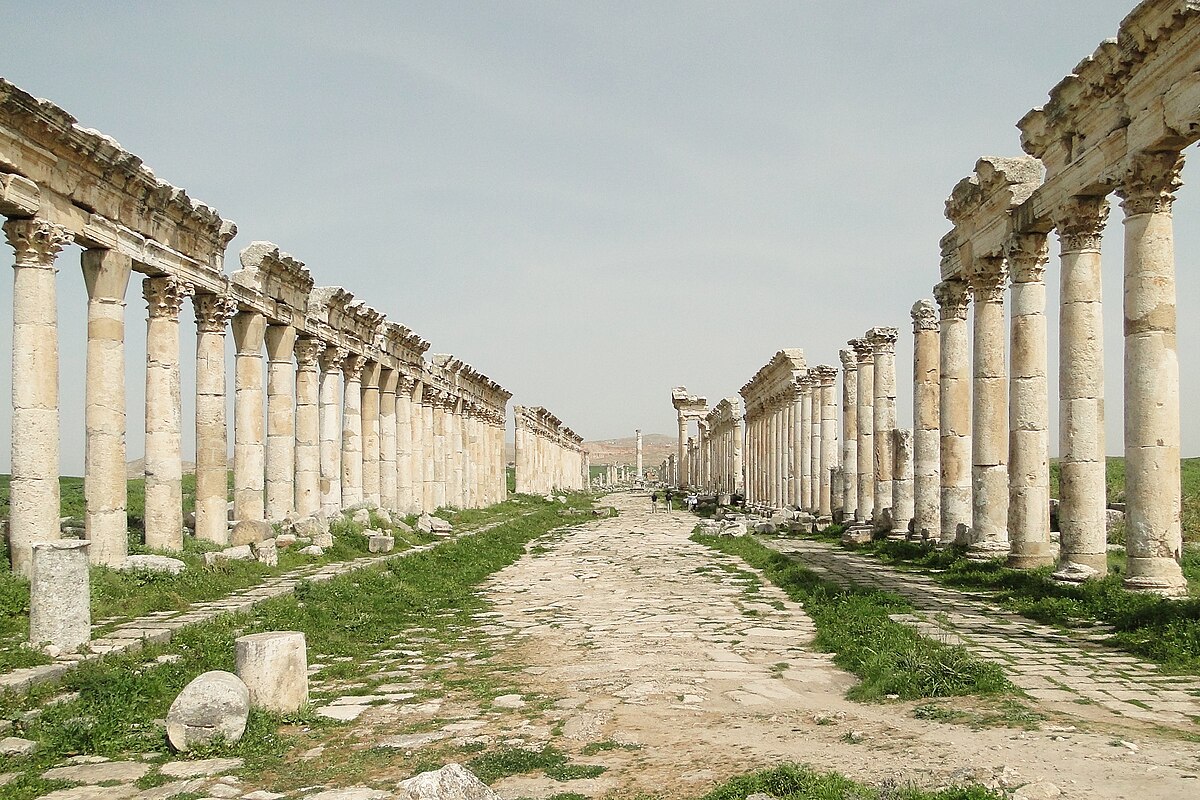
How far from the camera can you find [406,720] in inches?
310

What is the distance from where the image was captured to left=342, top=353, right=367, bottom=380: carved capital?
28.9 m

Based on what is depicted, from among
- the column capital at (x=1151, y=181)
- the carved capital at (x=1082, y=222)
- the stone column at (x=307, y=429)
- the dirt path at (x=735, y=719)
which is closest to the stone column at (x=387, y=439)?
the stone column at (x=307, y=429)

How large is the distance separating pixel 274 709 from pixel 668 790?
11.6 ft

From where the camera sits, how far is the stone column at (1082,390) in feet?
46.6

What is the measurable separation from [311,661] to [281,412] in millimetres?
13948

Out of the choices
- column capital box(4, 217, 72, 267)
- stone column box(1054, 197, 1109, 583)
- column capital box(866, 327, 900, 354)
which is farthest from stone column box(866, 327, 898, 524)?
column capital box(4, 217, 72, 267)

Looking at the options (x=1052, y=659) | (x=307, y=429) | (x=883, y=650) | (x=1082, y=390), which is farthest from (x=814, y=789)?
(x=307, y=429)

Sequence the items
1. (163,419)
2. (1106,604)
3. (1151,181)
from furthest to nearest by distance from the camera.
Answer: (163,419)
(1151,181)
(1106,604)

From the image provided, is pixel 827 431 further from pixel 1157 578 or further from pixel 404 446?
pixel 1157 578

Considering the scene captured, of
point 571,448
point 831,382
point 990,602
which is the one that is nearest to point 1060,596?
point 990,602

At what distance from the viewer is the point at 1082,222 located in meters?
14.4

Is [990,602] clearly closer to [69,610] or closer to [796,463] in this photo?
[69,610]

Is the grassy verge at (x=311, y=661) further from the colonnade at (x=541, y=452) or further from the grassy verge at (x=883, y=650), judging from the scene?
the colonnade at (x=541, y=452)

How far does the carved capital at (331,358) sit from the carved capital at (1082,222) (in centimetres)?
1841
